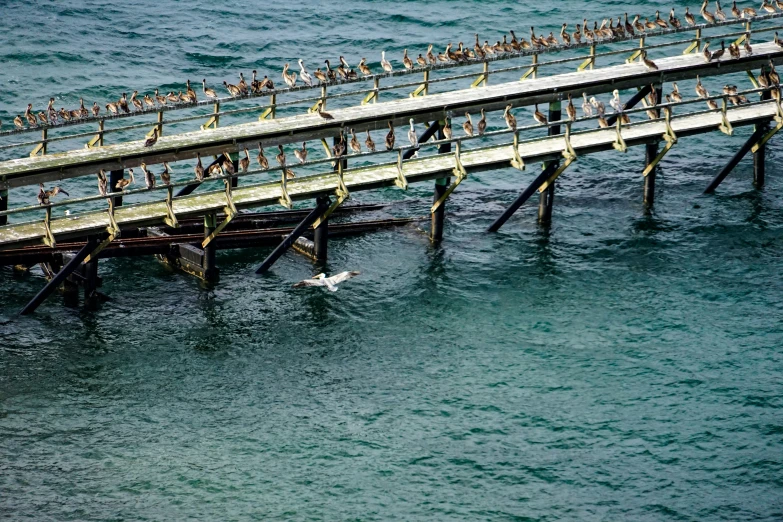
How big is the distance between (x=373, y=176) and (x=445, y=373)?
9.00 metres

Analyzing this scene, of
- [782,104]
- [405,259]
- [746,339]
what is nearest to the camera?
[746,339]

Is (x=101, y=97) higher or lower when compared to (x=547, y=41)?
lower

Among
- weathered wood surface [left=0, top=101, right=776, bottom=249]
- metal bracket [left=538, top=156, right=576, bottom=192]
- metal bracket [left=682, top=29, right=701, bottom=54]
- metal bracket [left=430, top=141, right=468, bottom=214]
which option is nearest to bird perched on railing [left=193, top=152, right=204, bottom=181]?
weathered wood surface [left=0, top=101, right=776, bottom=249]

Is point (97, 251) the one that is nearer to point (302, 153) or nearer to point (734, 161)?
point (302, 153)

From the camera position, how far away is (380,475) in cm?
3603

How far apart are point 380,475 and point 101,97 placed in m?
34.8

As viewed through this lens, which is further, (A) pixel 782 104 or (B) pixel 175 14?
(B) pixel 175 14

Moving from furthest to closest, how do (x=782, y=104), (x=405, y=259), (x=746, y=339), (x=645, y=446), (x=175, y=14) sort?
(x=175, y=14), (x=782, y=104), (x=405, y=259), (x=746, y=339), (x=645, y=446)

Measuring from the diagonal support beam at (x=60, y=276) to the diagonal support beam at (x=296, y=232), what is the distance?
230 inches

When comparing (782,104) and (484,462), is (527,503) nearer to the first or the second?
(484,462)

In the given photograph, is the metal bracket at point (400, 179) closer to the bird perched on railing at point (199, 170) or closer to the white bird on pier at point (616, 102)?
the bird perched on railing at point (199, 170)

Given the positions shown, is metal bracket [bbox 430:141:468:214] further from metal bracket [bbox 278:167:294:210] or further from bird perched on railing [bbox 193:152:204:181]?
bird perched on railing [bbox 193:152:204:181]

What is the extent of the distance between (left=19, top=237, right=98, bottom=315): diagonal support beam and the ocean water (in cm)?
53

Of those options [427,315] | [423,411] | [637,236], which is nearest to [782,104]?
[637,236]
